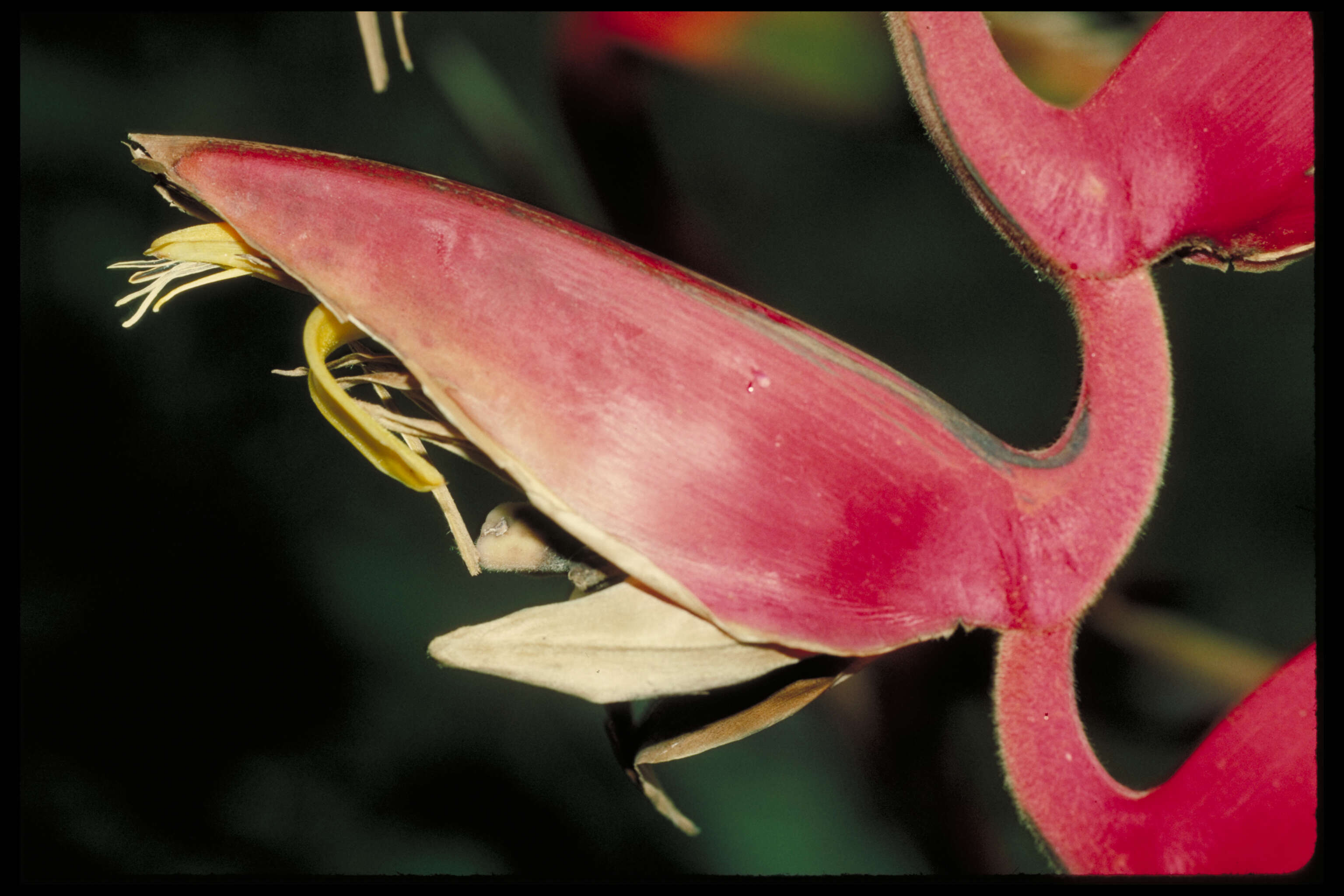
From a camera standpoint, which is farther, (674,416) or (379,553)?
(379,553)

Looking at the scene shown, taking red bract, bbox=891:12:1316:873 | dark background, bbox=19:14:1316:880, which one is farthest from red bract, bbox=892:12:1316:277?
dark background, bbox=19:14:1316:880

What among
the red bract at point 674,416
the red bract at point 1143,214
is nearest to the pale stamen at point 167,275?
the red bract at point 674,416

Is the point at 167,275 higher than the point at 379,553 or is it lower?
higher

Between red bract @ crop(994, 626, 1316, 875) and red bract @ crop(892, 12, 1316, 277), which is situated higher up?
red bract @ crop(892, 12, 1316, 277)

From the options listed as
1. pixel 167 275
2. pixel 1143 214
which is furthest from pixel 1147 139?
pixel 167 275

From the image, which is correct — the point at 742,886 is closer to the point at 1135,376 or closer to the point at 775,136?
the point at 1135,376

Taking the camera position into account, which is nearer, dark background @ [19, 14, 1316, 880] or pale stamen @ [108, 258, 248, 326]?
pale stamen @ [108, 258, 248, 326]

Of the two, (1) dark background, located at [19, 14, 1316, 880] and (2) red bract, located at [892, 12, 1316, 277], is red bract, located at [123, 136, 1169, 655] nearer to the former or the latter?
(2) red bract, located at [892, 12, 1316, 277]

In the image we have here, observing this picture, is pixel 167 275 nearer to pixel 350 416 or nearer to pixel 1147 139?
pixel 350 416
